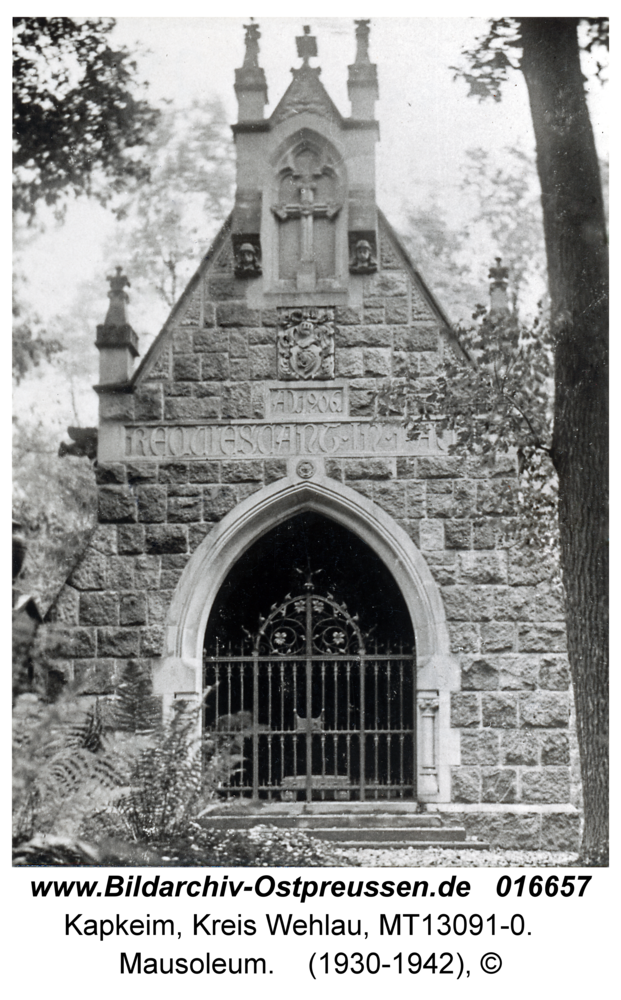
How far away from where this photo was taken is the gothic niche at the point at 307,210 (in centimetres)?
873

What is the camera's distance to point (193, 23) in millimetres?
7680

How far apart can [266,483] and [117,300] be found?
177cm

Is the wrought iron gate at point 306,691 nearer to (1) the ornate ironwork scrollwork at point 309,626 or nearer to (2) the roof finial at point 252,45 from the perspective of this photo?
(1) the ornate ironwork scrollwork at point 309,626

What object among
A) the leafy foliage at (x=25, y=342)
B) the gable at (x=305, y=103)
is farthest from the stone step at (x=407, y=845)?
the gable at (x=305, y=103)

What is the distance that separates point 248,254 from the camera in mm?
8719

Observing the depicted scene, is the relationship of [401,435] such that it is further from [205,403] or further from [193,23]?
[193,23]

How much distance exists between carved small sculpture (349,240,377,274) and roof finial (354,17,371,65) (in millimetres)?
1357

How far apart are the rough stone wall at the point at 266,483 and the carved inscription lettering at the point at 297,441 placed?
71mm

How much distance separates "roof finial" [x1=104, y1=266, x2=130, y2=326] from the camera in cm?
849

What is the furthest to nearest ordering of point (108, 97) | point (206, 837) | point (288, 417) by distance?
point (288, 417)
point (108, 97)
point (206, 837)

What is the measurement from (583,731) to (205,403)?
3.71m

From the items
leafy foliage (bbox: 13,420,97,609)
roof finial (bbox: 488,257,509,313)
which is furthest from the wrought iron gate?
roof finial (bbox: 488,257,509,313)

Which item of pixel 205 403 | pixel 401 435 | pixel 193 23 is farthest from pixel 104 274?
pixel 401 435
